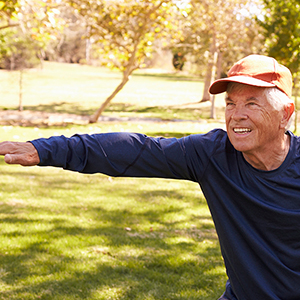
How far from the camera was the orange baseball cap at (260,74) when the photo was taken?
6.86 feet

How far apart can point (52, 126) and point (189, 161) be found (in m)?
13.9

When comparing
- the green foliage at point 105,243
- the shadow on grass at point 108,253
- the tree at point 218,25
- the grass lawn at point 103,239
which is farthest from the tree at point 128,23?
the shadow on grass at point 108,253

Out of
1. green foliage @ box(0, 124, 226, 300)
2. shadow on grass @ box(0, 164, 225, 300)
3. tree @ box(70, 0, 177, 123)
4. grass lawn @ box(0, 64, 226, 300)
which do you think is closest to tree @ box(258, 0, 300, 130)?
tree @ box(70, 0, 177, 123)

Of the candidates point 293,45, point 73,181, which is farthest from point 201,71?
point 73,181

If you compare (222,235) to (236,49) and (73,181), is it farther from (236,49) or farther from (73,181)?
(236,49)

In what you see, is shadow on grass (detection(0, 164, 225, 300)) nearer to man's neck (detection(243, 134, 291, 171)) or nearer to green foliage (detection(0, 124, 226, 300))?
green foliage (detection(0, 124, 226, 300))

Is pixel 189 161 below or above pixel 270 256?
above

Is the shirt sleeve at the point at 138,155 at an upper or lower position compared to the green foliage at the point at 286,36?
lower

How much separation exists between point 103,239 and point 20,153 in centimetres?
339

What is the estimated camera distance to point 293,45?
34.6ft

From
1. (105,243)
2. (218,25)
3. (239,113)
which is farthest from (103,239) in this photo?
(218,25)

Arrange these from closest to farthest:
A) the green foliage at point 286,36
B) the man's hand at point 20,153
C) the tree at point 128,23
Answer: the man's hand at point 20,153, the green foliage at point 286,36, the tree at point 128,23

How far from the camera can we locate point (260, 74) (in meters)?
2.12

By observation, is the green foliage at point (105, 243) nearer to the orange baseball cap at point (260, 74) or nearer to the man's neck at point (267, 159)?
the man's neck at point (267, 159)
